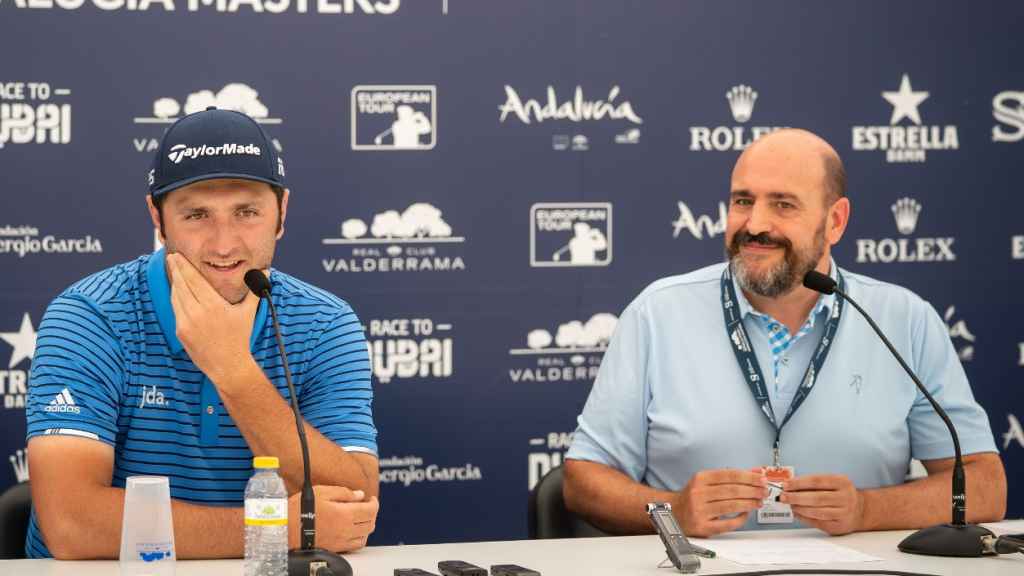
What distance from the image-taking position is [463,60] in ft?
12.3

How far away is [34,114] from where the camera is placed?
137 inches

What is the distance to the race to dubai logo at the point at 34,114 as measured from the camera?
3.46m

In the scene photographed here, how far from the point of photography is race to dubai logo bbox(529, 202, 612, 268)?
A: 379cm

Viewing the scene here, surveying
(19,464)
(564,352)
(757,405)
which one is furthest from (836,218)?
(19,464)

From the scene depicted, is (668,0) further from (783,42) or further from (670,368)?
(670,368)

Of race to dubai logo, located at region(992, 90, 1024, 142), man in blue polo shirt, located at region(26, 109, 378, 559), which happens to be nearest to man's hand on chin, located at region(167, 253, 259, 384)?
man in blue polo shirt, located at region(26, 109, 378, 559)

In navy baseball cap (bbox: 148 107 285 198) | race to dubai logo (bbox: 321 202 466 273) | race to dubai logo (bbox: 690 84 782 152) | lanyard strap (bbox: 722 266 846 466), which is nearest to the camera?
navy baseball cap (bbox: 148 107 285 198)

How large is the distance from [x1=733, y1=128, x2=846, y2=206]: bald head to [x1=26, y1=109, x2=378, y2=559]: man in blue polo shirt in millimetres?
1075

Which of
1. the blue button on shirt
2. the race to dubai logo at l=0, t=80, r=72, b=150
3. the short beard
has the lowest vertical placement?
the blue button on shirt

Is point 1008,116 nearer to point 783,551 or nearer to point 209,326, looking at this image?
point 783,551

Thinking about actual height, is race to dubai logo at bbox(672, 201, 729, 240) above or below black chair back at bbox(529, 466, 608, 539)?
above

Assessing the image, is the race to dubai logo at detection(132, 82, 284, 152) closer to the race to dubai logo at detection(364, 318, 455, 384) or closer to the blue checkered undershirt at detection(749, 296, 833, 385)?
the race to dubai logo at detection(364, 318, 455, 384)

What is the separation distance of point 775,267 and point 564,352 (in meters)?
0.97

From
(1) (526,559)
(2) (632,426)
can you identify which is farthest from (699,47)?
(1) (526,559)
